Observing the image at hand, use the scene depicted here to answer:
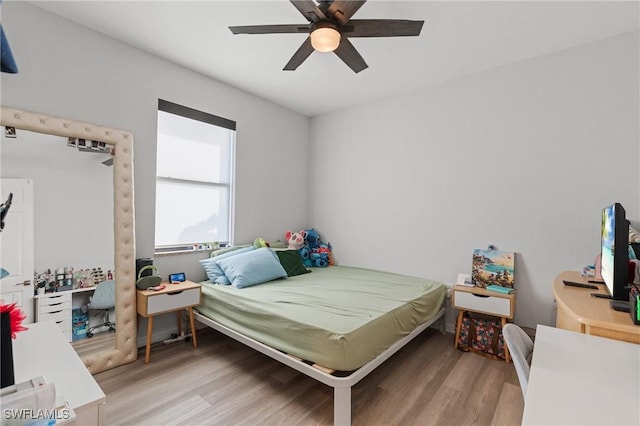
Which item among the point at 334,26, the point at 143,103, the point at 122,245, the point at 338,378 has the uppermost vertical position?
the point at 334,26

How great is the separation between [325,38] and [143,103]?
1915mm

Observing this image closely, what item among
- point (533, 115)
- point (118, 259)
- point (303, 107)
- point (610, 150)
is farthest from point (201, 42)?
point (610, 150)

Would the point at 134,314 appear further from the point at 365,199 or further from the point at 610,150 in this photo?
the point at 610,150

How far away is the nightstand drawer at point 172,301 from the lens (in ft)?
8.11

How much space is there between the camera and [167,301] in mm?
2547

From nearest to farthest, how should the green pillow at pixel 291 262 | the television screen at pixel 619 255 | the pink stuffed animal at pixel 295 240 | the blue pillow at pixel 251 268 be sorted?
the television screen at pixel 619 255 → the blue pillow at pixel 251 268 → the green pillow at pixel 291 262 → the pink stuffed animal at pixel 295 240

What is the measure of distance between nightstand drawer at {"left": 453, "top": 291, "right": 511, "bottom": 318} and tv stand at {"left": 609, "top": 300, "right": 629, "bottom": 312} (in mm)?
1095

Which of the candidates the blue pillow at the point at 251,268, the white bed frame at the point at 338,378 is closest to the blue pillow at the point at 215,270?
the blue pillow at the point at 251,268

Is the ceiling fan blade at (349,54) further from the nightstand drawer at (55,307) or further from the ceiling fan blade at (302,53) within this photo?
the nightstand drawer at (55,307)

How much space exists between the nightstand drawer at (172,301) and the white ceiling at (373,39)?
2216mm

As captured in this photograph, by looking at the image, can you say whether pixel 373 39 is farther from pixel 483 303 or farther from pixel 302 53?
pixel 483 303

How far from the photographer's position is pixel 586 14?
2131 millimetres

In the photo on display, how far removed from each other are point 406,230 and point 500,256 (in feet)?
3.29

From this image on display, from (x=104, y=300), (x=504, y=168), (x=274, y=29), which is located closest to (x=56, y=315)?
(x=104, y=300)
